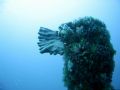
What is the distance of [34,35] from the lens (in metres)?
2.46

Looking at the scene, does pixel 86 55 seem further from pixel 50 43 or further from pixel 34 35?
pixel 34 35

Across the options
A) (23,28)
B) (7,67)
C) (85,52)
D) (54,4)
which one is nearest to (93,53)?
(85,52)

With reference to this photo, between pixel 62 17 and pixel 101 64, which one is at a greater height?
pixel 62 17

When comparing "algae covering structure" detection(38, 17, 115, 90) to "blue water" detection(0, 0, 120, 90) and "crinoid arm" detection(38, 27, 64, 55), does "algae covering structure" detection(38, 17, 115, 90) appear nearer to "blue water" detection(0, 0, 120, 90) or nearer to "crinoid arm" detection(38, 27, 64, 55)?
"crinoid arm" detection(38, 27, 64, 55)

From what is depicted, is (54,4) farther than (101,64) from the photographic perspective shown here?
Yes

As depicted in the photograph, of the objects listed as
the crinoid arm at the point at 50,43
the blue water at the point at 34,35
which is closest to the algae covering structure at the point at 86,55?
the crinoid arm at the point at 50,43

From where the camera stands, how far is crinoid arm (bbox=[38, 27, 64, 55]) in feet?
3.79

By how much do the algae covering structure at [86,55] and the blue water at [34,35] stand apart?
111 cm

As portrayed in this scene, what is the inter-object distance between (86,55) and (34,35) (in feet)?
4.82

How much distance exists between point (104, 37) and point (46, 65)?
1.53 metres

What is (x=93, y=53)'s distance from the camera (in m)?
1.05

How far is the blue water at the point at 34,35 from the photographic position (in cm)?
224

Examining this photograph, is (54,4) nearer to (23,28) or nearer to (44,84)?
(23,28)

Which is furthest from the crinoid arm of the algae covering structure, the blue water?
the blue water
